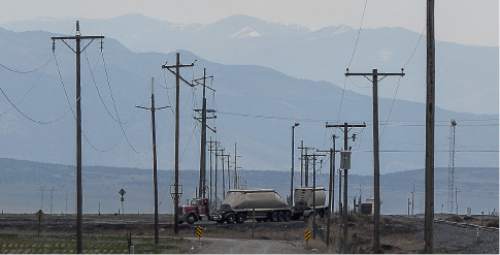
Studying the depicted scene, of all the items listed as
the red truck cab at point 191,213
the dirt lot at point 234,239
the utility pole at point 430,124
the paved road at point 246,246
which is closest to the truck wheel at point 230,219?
the red truck cab at point 191,213

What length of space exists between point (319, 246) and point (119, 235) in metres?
16.3

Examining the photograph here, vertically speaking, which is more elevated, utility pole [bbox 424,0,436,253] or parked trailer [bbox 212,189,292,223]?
utility pole [bbox 424,0,436,253]

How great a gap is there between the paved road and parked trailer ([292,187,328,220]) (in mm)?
35704

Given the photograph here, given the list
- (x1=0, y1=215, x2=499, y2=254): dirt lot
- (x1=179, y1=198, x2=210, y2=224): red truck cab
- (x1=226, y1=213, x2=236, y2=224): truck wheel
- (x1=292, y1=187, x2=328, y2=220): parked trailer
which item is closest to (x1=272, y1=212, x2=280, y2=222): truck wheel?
(x1=226, y1=213, x2=236, y2=224): truck wheel

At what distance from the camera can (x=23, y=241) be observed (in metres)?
70.3

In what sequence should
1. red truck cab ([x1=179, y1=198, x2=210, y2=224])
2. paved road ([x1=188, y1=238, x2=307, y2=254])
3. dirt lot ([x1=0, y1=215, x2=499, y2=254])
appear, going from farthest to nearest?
1. red truck cab ([x1=179, y1=198, x2=210, y2=224])
2. dirt lot ([x1=0, y1=215, x2=499, y2=254])
3. paved road ([x1=188, y1=238, x2=307, y2=254])

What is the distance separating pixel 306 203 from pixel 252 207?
1213 cm

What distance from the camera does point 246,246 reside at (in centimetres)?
6862

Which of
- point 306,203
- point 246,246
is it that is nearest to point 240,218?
point 306,203

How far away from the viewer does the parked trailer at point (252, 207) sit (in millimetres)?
105000

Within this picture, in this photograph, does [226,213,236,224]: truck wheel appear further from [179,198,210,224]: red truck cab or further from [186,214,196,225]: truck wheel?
[186,214,196,225]: truck wheel

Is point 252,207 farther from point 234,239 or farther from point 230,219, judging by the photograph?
point 234,239

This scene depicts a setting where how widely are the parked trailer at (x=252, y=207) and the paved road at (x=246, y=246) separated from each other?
2601 cm

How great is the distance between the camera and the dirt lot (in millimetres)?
64188
